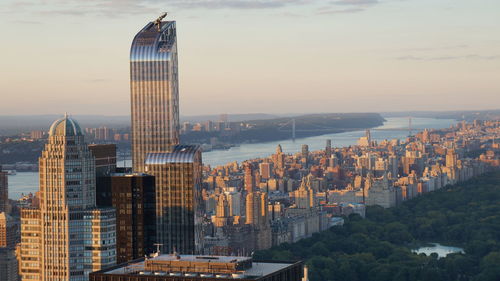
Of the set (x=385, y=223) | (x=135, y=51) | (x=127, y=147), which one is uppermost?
(x=135, y=51)

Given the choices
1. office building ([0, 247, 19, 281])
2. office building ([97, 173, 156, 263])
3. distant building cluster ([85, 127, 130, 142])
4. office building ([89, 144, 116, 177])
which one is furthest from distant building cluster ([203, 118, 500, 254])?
office building ([89, 144, 116, 177])

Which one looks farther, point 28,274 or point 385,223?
point 385,223

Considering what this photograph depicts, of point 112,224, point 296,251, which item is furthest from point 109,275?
point 296,251

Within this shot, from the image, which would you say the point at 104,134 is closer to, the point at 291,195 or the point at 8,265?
the point at 291,195

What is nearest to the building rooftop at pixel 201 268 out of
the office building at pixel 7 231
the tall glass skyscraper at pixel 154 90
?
the tall glass skyscraper at pixel 154 90

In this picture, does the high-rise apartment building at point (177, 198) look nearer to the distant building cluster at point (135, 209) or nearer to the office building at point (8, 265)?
the distant building cluster at point (135, 209)

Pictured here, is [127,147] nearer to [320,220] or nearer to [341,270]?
[341,270]

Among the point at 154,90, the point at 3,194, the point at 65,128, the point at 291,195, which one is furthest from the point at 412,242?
the point at 65,128
